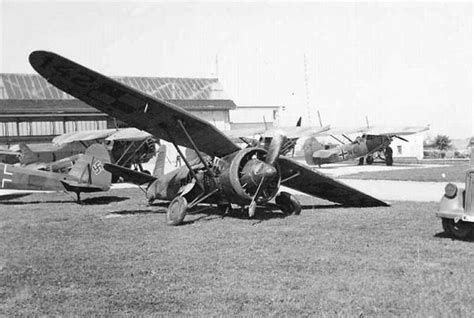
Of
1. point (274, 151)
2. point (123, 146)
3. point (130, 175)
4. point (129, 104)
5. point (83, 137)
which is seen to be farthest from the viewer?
point (83, 137)

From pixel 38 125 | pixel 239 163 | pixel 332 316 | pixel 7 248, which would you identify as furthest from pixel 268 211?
pixel 38 125

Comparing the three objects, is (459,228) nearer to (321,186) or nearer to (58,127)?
(321,186)

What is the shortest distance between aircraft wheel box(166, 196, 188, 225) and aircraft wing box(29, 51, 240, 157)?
1313 mm

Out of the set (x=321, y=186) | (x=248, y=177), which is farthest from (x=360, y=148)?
(x=248, y=177)

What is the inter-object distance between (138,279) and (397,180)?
60.3 ft

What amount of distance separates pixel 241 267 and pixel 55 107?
142ft

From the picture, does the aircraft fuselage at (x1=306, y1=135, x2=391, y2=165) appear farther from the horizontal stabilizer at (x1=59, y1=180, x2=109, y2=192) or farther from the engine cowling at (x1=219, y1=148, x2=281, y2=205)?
the engine cowling at (x1=219, y1=148, x2=281, y2=205)

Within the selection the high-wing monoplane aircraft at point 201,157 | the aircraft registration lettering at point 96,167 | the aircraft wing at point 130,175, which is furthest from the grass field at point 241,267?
the aircraft registration lettering at point 96,167

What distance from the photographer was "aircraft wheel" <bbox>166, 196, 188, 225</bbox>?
1113 cm

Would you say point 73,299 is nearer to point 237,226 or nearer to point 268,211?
point 237,226

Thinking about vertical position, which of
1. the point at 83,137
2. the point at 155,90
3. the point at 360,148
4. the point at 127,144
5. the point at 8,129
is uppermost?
the point at 155,90

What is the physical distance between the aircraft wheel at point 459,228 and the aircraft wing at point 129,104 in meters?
4.99

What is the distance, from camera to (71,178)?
16.1 meters

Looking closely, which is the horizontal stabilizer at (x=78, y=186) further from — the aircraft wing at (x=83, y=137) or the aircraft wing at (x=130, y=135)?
the aircraft wing at (x=83, y=137)
